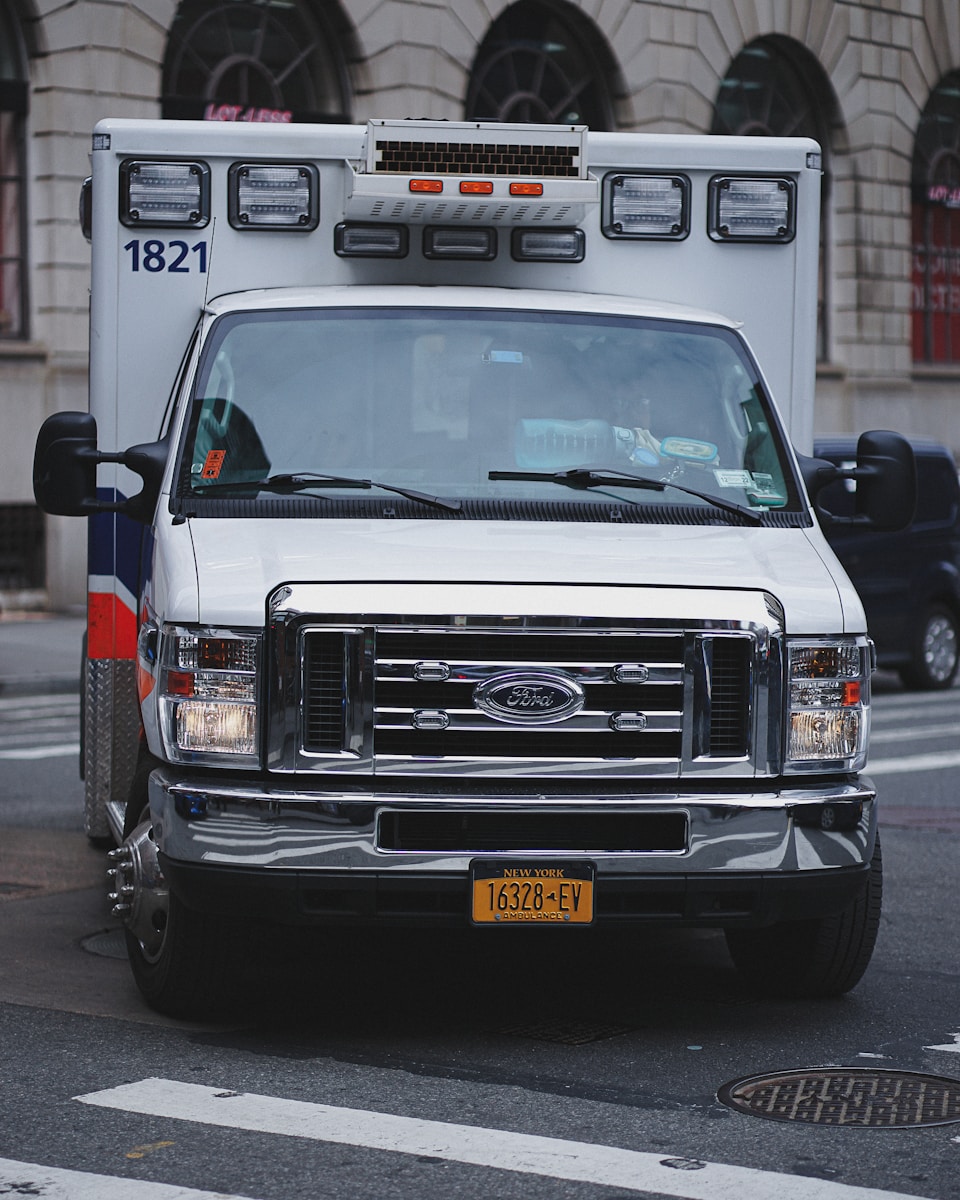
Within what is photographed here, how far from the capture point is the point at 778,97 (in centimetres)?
3183

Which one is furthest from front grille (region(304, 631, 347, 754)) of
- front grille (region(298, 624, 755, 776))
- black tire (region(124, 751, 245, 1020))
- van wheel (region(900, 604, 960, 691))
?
van wheel (region(900, 604, 960, 691))

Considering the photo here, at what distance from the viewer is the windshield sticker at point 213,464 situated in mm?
6613

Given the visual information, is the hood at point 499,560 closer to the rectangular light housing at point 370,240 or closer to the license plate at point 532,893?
the license plate at point 532,893

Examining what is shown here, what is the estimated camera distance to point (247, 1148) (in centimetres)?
503

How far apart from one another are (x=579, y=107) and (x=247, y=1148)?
25762mm

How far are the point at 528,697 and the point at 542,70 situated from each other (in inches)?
952

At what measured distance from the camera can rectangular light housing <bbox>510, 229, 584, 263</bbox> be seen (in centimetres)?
764

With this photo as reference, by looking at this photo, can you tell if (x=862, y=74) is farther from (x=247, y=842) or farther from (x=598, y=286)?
(x=247, y=842)

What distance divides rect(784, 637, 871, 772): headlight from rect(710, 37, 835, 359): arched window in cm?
2572

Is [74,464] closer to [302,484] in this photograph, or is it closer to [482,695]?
[302,484]

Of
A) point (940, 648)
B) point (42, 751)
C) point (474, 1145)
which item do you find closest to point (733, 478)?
point (474, 1145)

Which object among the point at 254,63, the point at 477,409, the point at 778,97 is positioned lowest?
the point at 477,409

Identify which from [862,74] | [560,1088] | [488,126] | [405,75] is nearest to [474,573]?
[560,1088]

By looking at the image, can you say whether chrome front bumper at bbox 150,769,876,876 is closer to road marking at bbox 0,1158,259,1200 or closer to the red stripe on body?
road marking at bbox 0,1158,259,1200
